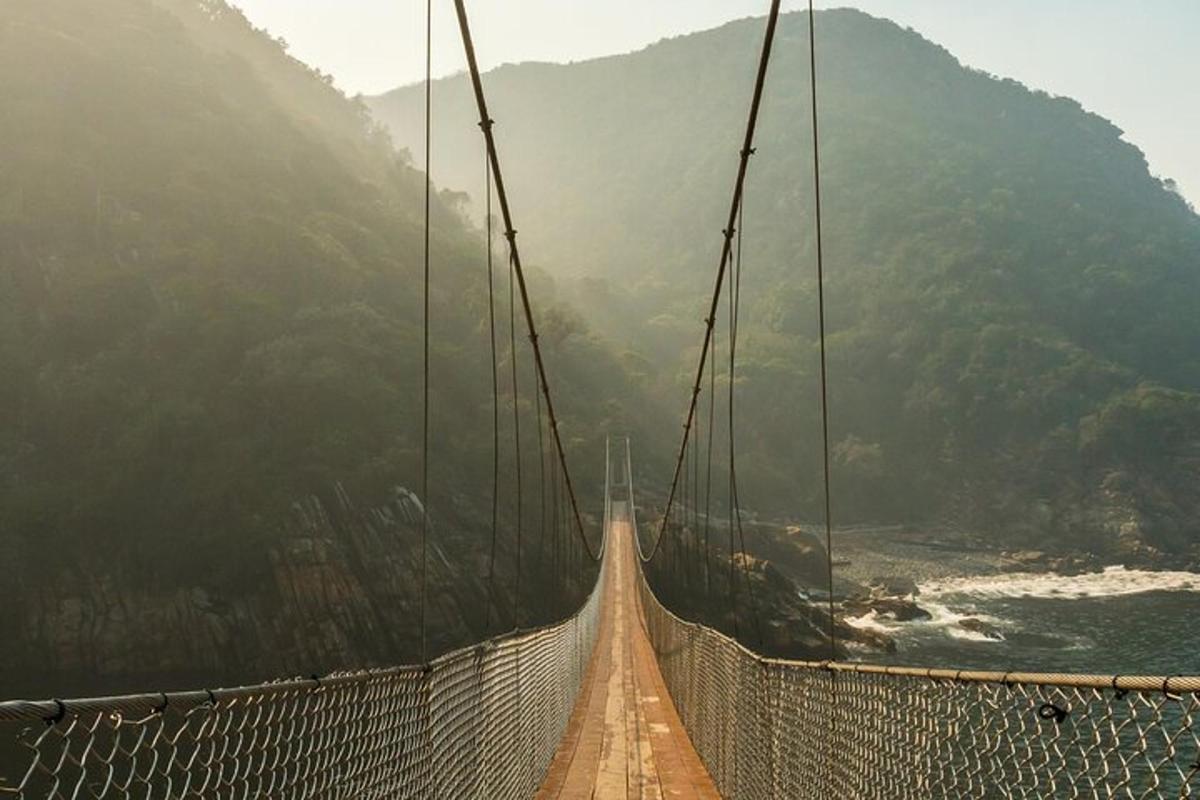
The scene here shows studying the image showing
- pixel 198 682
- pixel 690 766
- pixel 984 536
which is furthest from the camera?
pixel 984 536

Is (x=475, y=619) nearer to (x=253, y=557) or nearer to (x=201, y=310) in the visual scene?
(x=253, y=557)

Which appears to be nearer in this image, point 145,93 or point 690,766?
point 690,766

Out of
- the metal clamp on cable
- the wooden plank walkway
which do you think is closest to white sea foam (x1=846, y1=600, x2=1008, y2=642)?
the wooden plank walkway

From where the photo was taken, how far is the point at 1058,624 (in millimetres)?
42875

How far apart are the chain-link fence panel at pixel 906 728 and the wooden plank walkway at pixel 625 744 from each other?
0.50 m

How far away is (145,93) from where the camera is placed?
2140 inches

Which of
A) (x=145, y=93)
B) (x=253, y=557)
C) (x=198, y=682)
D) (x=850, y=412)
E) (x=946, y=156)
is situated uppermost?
(x=946, y=156)

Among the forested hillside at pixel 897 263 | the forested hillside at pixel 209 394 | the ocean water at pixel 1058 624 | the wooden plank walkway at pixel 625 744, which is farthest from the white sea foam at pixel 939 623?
the forested hillside at pixel 897 263

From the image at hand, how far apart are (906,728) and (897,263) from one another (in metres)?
115

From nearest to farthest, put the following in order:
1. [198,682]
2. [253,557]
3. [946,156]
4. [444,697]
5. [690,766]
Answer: [444,697] → [690,766] → [198,682] → [253,557] → [946,156]

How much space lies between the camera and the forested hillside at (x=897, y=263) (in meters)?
83.6

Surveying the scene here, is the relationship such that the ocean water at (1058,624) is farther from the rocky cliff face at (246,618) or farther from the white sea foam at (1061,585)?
the rocky cliff face at (246,618)

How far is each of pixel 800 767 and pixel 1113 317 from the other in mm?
114797

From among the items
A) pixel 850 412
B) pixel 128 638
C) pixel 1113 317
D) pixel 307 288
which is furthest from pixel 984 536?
pixel 128 638
